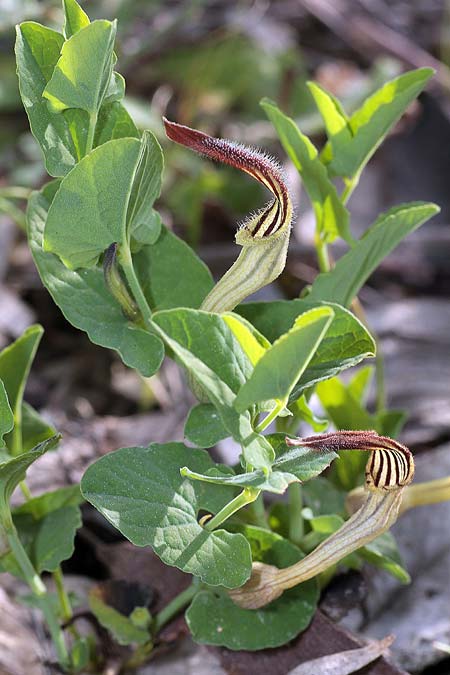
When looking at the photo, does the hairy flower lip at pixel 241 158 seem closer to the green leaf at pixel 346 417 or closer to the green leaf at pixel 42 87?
the green leaf at pixel 42 87

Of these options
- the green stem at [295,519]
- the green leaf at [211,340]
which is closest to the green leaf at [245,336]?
the green leaf at [211,340]

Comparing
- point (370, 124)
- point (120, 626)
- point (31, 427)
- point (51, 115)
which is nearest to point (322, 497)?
point (120, 626)

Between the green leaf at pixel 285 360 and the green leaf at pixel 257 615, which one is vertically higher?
the green leaf at pixel 285 360

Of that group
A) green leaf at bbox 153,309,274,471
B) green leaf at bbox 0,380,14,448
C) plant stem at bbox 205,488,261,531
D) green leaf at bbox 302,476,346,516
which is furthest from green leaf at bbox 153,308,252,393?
green leaf at bbox 302,476,346,516

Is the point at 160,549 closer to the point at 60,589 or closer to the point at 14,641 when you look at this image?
the point at 60,589

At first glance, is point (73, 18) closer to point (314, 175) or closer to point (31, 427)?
point (314, 175)
